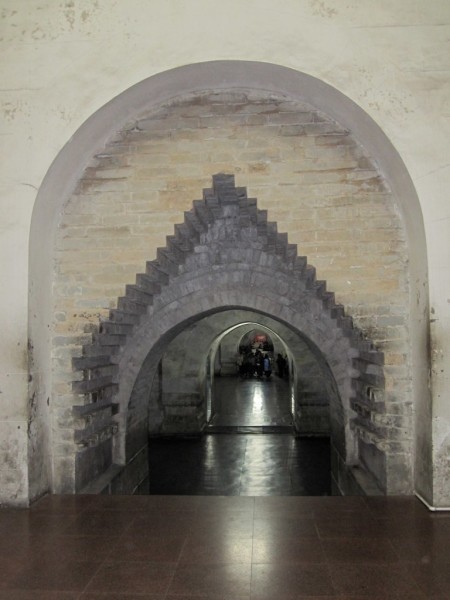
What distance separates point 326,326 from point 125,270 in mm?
2726

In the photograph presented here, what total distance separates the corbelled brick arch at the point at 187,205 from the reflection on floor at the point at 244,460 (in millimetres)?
3288

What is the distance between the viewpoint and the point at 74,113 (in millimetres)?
4406

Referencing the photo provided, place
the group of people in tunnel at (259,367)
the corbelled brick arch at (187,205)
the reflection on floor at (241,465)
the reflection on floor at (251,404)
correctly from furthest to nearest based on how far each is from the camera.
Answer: the group of people in tunnel at (259,367) < the reflection on floor at (251,404) < the reflection on floor at (241,465) < the corbelled brick arch at (187,205)

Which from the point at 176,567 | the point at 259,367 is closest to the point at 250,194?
the point at 176,567

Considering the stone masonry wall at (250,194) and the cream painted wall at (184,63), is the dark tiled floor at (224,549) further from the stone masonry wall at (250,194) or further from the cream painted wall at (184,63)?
the stone masonry wall at (250,194)

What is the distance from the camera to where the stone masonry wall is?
183 inches

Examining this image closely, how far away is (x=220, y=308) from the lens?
25.6ft

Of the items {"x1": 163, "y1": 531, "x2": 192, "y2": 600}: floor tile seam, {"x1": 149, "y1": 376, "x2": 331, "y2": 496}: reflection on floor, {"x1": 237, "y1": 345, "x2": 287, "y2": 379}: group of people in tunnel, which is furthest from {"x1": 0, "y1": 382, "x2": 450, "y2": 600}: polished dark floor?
{"x1": 237, "y1": 345, "x2": 287, "y2": 379}: group of people in tunnel

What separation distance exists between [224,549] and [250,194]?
2.72 metres

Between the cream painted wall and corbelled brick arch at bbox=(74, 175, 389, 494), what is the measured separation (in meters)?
0.78

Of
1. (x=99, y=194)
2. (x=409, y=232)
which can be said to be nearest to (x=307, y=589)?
(x=409, y=232)

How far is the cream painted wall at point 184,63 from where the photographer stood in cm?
416

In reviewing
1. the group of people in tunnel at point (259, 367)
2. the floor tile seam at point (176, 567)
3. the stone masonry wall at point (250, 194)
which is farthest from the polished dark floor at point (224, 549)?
the group of people in tunnel at point (259, 367)

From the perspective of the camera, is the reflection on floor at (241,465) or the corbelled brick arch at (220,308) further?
the reflection on floor at (241,465)
